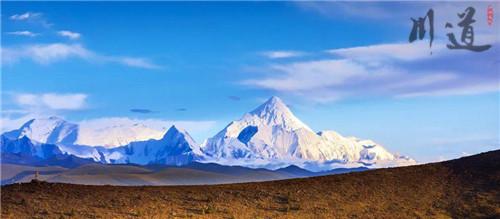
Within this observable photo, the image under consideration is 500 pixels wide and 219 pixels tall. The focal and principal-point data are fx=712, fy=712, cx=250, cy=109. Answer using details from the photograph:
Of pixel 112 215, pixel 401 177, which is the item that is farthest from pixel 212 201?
pixel 401 177

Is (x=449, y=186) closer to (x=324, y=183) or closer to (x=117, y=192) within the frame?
(x=324, y=183)

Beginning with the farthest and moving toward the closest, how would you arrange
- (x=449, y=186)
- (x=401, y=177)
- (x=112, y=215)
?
(x=401, y=177), (x=449, y=186), (x=112, y=215)

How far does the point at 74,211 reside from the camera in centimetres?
5312

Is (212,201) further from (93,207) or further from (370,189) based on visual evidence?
(370,189)

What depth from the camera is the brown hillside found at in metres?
53.0

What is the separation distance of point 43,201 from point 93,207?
456 cm

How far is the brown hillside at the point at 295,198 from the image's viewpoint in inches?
2085

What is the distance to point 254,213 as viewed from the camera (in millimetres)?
52875

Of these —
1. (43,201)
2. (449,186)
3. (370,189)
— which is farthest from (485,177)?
(43,201)

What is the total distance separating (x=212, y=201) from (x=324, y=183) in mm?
11291

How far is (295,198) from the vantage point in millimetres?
56906

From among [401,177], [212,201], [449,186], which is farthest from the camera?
[401,177]

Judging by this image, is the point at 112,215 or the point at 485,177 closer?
the point at 112,215

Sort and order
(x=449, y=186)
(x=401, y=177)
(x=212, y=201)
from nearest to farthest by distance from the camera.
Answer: (x=212, y=201)
(x=449, y=186)
(x=401, y=177)
